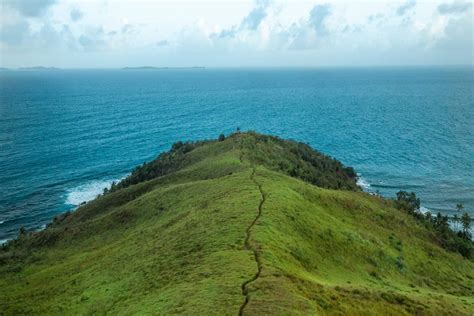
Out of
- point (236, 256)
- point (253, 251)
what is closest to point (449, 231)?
point (253, 251)

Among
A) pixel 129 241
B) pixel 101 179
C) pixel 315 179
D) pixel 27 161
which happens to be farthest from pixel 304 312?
pixel 27 161

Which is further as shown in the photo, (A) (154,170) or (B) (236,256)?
(A) (154,170)

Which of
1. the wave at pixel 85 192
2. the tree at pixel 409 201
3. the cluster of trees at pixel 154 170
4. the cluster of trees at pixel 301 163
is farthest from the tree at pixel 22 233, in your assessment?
the tree at pixel 409 201

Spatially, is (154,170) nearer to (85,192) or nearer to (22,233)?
(85,192)

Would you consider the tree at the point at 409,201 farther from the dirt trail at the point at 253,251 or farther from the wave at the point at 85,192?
the wave at the point at 85,192

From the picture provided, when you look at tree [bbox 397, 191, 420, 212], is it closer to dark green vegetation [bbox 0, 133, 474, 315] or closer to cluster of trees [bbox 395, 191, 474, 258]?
cluster of trees [bbox 395, 191, 474, 258]

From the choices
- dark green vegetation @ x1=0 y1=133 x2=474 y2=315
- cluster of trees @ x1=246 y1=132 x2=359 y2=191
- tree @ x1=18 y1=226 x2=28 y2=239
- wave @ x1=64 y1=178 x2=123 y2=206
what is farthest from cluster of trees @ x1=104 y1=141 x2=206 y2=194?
tree @ x1=18 y1=226 x2=28 y2=239
